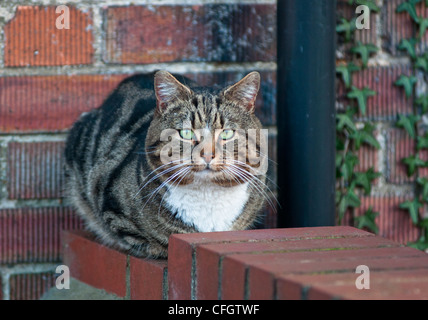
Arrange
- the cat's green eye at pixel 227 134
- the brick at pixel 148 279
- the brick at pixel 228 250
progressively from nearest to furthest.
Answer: the brick at pixel 228 250 → the brick at pixel 148 279 → the cat's green eye at pixel 227 134

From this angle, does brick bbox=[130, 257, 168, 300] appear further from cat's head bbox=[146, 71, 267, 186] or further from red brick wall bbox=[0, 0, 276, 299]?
red brick wall bbox=[0, 0, 276, 299]

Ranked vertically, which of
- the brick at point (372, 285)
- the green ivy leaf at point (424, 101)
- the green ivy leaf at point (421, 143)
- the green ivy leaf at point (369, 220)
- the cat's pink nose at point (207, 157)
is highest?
the green ivy leaf at point (424, 101)

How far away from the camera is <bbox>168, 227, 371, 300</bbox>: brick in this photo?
4.81ft

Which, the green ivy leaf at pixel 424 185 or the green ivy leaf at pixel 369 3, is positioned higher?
the green ivy leaf at pixel 369 3

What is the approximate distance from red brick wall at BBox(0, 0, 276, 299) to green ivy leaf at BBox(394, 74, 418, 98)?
53cm

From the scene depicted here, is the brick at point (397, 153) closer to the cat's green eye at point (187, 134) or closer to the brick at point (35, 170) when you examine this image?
the cat's green eye at point (187, 134)

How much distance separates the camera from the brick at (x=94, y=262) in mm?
1914

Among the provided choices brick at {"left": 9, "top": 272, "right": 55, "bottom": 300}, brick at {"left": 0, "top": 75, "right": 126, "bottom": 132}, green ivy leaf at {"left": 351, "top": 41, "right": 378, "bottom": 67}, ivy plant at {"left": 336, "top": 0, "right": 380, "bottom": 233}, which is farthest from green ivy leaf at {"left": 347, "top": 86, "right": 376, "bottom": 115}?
brick at {"left": 9, "top": 272, "right": 55, "bottom": 300}

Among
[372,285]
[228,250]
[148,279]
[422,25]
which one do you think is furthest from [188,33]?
[372,285]

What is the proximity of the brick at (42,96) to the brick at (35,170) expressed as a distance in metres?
0.07

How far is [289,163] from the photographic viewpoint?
209 cm

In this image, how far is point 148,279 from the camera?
1.73m

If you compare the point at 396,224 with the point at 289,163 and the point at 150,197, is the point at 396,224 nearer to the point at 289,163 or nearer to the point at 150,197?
the point at 289,163

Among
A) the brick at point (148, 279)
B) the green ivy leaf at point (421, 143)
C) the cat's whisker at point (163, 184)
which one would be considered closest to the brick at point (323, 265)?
the brick at point (148, 279)
